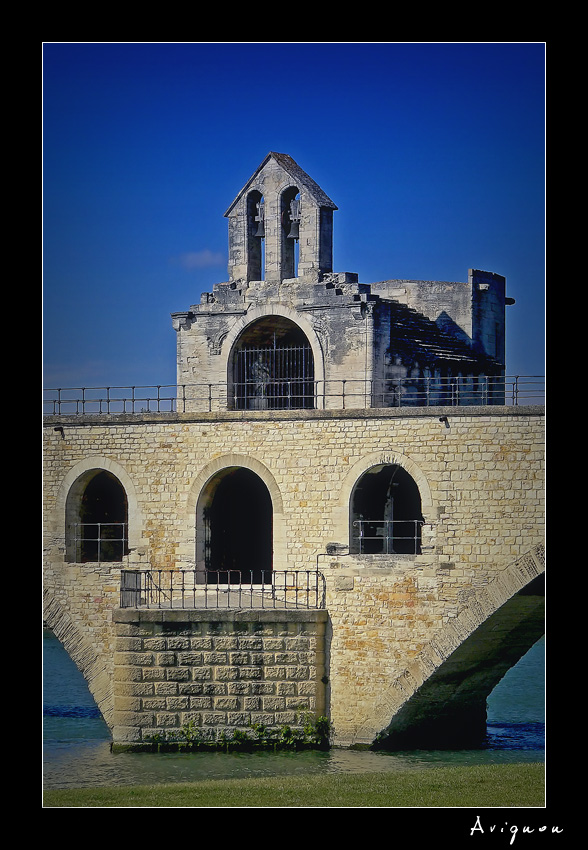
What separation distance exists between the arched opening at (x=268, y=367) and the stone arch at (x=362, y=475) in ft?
11.2

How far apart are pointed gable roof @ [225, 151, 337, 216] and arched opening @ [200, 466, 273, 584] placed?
17.4 feet

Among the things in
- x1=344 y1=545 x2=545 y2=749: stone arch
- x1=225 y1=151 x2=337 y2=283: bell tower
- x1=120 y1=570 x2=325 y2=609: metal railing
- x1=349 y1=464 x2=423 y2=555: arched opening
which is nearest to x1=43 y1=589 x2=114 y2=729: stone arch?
x1=120 y1=570 x2=325 y2=609: metal railing

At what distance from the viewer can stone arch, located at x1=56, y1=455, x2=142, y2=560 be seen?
2731cm

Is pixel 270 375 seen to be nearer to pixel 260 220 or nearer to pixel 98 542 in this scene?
pixel 260 220

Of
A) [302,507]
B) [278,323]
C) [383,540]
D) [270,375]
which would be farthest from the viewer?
[270,375]

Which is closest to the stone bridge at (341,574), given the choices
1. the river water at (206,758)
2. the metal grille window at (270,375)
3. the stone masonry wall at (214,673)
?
the stone masonry wall at (214,673)

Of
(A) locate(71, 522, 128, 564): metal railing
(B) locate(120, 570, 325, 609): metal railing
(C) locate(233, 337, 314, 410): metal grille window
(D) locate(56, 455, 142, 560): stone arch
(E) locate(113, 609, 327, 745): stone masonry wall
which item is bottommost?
→ (E) locate(113, 609, 327, 745): stone masonry wall

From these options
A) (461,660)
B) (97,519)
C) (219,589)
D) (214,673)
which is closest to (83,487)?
(97,519)

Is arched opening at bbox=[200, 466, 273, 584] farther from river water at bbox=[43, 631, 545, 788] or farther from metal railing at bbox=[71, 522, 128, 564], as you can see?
river water at bbox=[43, 631, 545, 788]

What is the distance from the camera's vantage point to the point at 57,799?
2138 centimetres

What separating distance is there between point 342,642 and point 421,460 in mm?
3407

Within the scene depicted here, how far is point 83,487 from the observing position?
28.2m

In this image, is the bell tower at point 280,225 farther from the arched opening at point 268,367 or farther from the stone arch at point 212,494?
the stone arch at point 212,494

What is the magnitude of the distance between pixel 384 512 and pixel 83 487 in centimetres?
580
